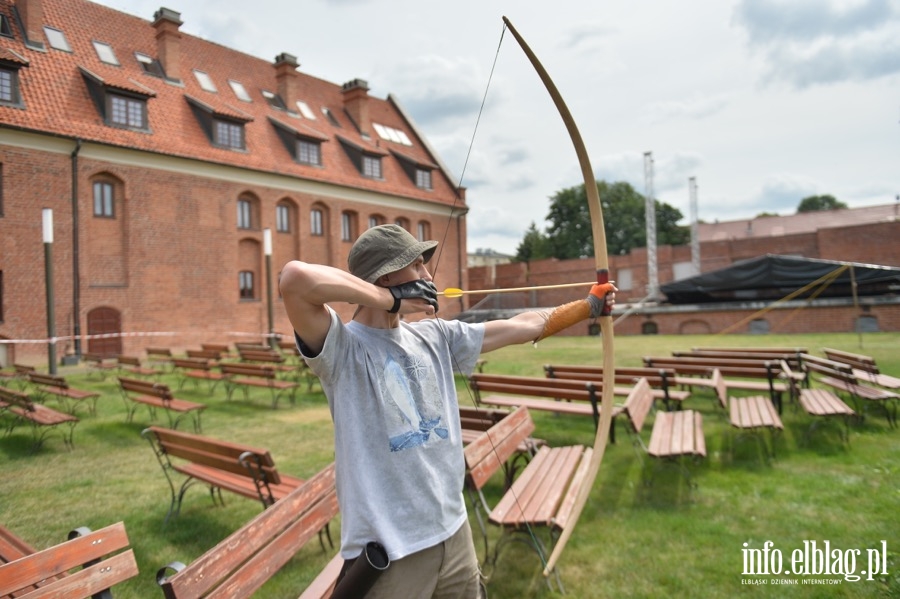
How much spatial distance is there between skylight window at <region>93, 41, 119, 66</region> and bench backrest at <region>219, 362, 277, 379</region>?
53.0 feet

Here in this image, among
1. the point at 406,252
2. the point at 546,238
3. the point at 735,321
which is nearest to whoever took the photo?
the point at 406,252

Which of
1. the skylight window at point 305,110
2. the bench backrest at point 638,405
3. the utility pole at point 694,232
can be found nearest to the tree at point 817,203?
the utility pole at point 694,232

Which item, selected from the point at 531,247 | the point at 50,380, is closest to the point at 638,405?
the point at 50,380

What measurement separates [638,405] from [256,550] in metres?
4.15

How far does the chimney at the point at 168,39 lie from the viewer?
71.6ft

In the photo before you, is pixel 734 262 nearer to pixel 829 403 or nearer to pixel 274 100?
pixel 274 100

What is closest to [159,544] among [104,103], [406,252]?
[406,252]

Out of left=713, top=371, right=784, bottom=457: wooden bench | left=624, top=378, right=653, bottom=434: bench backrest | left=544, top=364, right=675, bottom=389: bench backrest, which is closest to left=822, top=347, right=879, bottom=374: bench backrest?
left=713, top=371, right=784, bottom=457: wooden bench

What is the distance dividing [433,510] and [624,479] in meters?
3.86

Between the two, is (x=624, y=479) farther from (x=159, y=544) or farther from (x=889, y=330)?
(x=889, y=330)

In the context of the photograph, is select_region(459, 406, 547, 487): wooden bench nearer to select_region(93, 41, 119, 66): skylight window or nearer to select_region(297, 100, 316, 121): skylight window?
select_region(93, 41, 119, 66): skylight window

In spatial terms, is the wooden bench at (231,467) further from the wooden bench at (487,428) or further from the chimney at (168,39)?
the chimney at (168,39)

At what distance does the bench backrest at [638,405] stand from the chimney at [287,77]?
24.4 meters

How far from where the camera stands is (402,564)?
5.96 ft
